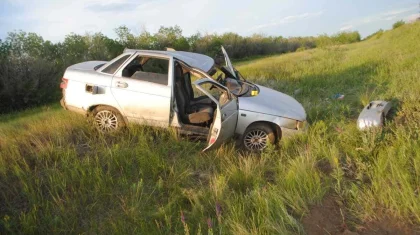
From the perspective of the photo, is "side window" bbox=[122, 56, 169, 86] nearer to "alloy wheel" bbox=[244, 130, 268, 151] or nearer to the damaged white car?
the damaged white car

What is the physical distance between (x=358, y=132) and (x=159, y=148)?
3.21 metres

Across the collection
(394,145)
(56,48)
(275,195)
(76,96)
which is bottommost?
(275,195)

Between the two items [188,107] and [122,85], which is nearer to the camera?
[122,85]

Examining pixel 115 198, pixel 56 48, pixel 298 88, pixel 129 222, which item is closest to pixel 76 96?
pixel 115 198

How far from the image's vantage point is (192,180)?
4691 millimetres

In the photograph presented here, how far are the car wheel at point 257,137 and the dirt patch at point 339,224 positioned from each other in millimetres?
2215

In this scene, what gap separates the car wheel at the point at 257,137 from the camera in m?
5.73

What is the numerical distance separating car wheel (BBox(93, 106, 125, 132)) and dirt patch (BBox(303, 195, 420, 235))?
3738mm

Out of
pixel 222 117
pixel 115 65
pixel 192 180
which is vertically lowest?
pixel 192 180

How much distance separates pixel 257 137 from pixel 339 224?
2658mm

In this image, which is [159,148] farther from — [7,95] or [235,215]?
[7,95]

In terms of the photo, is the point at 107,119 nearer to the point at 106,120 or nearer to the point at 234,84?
the point at 106,120

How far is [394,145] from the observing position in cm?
435

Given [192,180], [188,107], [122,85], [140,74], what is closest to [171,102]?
[188,107]
